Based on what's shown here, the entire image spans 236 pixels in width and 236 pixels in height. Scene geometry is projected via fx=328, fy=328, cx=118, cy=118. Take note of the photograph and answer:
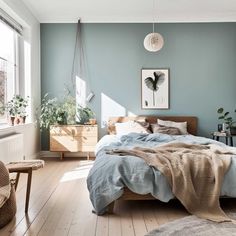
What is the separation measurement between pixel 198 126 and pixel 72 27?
3.21 meters

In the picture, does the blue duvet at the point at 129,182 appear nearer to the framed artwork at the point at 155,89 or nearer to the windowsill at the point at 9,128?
the windowsill at the point at 9,128

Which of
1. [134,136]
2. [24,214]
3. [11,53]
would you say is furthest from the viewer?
[11,53]

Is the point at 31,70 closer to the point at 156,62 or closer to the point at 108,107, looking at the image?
the point at 108,107

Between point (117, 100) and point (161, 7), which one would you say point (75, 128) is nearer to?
point (117, 100)

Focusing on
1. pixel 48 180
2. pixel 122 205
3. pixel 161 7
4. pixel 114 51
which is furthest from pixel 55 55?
pixel 122 205

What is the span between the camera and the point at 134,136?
518 cm

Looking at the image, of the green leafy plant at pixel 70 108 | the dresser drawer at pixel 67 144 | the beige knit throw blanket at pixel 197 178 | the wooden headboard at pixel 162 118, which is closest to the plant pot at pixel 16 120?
the dresser drawer at pixel 67 144

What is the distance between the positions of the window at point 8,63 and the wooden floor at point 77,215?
1798 millimetres

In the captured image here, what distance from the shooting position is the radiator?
4.40 metres

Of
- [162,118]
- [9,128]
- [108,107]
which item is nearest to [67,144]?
[108,107]

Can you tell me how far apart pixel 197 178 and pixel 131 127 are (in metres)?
2.91

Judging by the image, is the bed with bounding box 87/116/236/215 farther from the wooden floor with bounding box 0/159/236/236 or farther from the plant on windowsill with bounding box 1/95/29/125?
the plant on windowsill with bounding box 1/95/29/125

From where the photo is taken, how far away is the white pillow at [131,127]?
597cm

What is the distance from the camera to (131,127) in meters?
6.01
